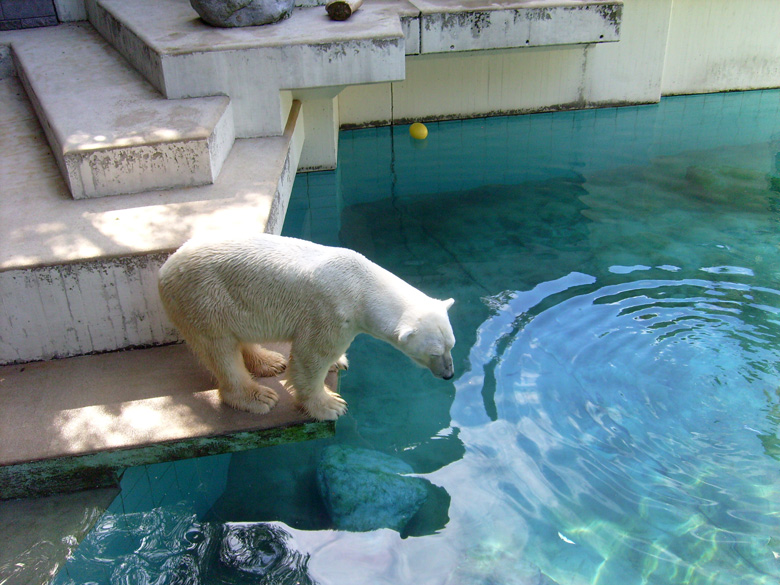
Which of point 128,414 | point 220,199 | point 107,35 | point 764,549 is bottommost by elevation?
point 764,549

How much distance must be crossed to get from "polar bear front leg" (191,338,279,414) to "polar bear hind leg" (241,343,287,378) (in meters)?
0.19

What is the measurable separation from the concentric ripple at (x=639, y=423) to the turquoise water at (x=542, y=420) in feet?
0.04

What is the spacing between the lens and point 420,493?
3994 millimetres

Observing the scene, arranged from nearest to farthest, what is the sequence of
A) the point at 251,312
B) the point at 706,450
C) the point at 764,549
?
the point at 251,312 < the point at 764,549 < the point at 706,450

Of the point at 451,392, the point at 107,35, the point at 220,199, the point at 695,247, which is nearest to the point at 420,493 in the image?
the point at 451,392

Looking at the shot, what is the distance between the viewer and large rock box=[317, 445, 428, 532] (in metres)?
3.83

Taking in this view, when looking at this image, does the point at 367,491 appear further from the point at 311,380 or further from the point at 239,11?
the point at 239,11

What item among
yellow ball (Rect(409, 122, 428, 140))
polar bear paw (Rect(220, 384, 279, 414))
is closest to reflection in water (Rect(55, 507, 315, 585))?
polar bear paw (Rect(220, 384, 279, 414))

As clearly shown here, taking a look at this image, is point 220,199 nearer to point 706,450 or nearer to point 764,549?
point 706,450

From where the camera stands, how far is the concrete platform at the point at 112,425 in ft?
11.0

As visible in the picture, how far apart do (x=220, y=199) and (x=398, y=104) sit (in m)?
6.43

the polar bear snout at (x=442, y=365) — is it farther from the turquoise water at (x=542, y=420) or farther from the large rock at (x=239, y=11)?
the large rock at (x=239, y=11)

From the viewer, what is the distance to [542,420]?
454cm

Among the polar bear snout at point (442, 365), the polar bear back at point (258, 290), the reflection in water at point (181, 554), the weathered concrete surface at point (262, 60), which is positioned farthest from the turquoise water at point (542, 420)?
the weathered concrete surface at point (262, 60)
